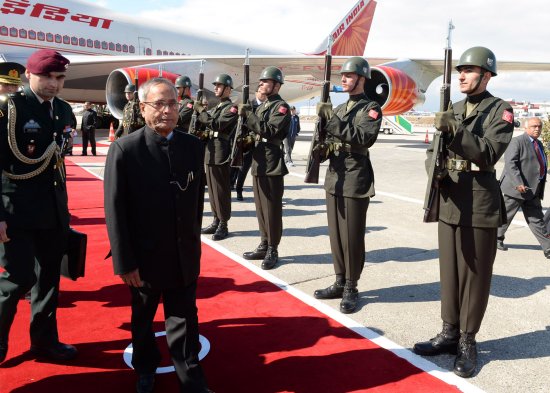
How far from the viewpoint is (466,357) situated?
2.96 meters

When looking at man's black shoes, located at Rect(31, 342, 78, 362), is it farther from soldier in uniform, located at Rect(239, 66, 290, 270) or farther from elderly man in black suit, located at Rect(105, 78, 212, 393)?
soldier in uniform, located at Rect(239, 66, 290, 270)

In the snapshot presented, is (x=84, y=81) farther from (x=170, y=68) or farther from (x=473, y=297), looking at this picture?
(x=473, y=297)

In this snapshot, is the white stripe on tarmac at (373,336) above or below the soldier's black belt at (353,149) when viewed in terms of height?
below

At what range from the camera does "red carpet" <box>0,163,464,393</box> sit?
2.76 meters

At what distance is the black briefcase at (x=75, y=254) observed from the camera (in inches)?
123

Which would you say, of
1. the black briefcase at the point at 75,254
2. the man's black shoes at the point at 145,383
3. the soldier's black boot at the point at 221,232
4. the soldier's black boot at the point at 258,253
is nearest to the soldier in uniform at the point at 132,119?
the soldier's black boot at the point at 221,232

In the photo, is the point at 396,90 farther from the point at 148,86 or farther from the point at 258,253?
the point at 148,86

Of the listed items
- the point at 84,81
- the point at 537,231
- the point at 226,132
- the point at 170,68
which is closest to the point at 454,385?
the point at 537,231

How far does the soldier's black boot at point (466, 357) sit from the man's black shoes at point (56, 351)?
2564 mm

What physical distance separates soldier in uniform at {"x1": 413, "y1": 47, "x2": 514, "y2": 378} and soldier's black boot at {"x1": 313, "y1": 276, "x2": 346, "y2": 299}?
1126 millimetres

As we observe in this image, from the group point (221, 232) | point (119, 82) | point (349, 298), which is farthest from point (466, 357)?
point (119, 82)

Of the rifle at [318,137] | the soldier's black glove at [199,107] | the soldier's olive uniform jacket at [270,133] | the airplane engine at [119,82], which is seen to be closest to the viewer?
the rifle at [318,137]

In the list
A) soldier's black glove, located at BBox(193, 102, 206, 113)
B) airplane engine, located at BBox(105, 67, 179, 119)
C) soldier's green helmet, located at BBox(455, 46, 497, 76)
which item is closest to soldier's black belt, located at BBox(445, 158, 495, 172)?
soldier's green helmet, located at BBox(455, 46, 497, 76)

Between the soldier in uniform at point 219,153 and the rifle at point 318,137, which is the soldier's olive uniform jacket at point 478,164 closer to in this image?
the rifle at point 318,137
